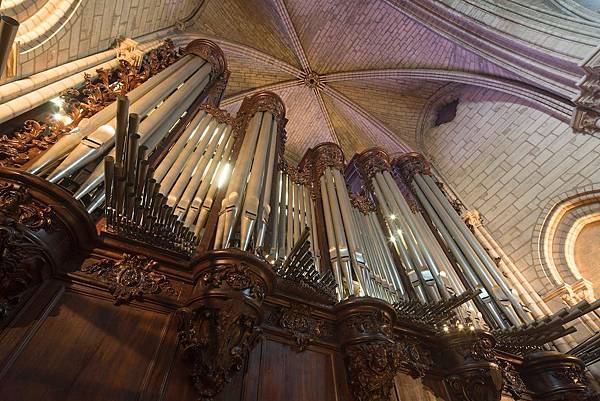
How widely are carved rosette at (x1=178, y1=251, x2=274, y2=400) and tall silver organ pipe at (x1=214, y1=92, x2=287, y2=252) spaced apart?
1.54ft

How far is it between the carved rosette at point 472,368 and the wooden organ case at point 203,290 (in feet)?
0.04

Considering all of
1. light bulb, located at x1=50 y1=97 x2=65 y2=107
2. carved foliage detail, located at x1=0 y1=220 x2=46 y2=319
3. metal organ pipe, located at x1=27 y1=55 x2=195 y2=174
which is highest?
light bulb, located at x1=50 y1=97 x2=65 y2=107

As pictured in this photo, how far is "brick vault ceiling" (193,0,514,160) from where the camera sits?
298 inches

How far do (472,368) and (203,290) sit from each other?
2.21m

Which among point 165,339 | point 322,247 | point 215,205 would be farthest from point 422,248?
point 165,339

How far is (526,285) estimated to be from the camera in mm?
5352

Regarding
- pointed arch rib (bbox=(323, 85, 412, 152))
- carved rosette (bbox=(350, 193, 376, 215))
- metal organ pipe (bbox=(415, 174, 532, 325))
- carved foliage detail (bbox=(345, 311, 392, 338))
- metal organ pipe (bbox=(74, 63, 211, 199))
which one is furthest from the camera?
pointed arch rib (bbox=(323, 85, 412, 152))

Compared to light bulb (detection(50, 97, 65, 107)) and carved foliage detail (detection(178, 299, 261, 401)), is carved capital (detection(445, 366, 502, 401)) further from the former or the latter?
light bulb (detection(50, 97, 65, 107))

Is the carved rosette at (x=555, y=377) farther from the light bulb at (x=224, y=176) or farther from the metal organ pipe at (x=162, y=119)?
the metal organ pipe at (x=162, y=119)

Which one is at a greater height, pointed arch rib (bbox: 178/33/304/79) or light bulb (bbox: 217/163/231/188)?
pointed arch rib (bbox: 178/33/304/79)

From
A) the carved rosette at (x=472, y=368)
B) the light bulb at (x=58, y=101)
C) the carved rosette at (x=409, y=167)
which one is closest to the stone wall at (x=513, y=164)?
the carved rosette at (x=409, y=167)

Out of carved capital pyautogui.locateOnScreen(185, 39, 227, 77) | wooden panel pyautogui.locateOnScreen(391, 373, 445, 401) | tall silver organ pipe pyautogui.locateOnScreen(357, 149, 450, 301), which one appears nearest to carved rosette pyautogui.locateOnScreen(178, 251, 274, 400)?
wooden panel pyautogui.locateOnScreen(391, 373, 445, 401)

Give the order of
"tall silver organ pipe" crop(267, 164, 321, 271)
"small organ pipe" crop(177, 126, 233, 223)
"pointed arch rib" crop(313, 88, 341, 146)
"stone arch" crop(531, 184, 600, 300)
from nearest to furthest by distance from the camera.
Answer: "small organ pipe" crop(177, 126, 233, 223), "tall silver organ pipe" crop(267, 164, 321, 271), "stone arch" crop(531, 184, 600, 300), "pointed arch rib" crop(313, 88, 341, 146)

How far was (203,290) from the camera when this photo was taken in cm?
212
